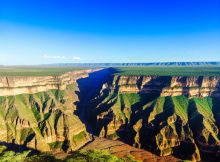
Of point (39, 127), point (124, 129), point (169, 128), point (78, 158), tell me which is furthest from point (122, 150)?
point (78, 158)

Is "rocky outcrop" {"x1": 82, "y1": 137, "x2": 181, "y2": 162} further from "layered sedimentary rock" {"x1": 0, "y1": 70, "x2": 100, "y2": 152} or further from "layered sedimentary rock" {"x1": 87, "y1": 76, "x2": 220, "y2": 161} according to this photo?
"layered sedimentary rock" {"x1": 0, "y1": 70, "x2": 100, "y2": 152}

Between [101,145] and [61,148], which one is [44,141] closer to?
[61,148]

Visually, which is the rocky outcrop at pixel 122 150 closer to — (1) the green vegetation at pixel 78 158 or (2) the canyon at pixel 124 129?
(2) the canyon at pixel 124 129

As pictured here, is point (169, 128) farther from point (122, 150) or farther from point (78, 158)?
point (78, 158)

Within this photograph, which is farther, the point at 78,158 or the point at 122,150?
the point at 122,150

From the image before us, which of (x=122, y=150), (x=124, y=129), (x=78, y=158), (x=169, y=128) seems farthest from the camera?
(x=124, y=129)

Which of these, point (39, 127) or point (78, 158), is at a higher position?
point (78, 158)

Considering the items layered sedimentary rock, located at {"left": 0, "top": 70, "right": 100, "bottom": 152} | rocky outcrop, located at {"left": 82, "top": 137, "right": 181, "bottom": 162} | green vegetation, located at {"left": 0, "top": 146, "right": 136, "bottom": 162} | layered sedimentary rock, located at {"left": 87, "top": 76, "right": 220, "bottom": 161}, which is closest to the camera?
green vegetation, located at {"left": 0, "top": 146, "right": 136, "bottom": 162}

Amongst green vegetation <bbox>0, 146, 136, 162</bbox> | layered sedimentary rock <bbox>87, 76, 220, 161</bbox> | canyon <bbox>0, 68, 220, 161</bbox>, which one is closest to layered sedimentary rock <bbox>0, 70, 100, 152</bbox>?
canyon <bbox>0, 68, 220, 161</bbox>

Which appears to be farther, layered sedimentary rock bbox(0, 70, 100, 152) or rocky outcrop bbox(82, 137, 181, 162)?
layered sedimentary rock bbox(0, 70, 100, 152)

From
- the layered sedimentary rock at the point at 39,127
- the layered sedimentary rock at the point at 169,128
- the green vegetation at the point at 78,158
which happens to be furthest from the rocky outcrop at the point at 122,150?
the green vegetation at the point at 78,158

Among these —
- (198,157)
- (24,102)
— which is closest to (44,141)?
(24,102)

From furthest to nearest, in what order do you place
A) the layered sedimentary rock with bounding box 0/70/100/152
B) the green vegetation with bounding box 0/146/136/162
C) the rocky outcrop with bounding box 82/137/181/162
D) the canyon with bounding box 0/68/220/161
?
the layered sedimentary rock with bounding box 0/70/100/152, the canyon with bounding box 0/68/220/161, the rocky outcrop with bounding box 82/137/181/162, the green vegetation with bounding box 0/146/136/162
